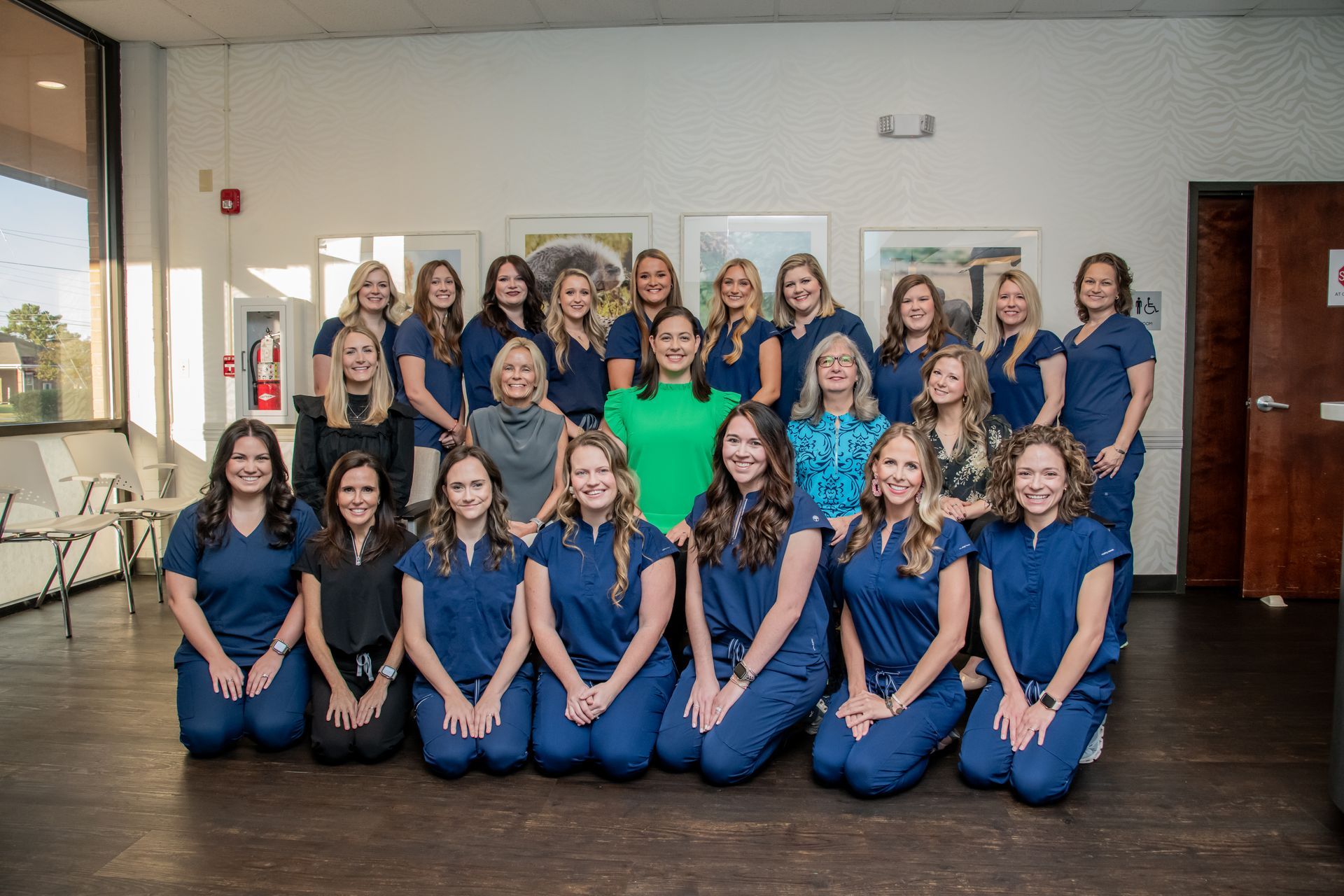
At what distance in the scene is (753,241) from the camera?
508cm

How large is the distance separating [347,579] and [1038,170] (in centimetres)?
415

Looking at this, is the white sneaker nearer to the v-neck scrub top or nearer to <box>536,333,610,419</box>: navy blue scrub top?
the v-neck scrub top

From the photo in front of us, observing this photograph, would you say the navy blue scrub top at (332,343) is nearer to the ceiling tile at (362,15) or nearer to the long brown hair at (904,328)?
the ceiling tile at (362,15)

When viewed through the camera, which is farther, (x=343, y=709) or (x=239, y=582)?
(x=239, y=582)

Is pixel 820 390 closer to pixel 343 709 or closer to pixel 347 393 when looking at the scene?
pixel 347 393

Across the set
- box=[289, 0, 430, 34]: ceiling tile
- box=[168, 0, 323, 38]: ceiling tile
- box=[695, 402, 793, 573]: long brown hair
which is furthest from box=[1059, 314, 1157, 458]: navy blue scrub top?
box=[168, 0, 323, 38]: ceiling tile

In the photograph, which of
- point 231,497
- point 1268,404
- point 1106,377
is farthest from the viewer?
point 1268,404

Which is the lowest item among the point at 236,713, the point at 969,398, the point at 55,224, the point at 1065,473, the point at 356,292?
the point at 236,713

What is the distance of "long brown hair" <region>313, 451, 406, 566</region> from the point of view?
2955mm

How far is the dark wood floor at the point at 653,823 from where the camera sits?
2105 mm

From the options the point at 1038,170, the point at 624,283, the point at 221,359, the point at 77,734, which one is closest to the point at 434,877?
the point at 77,734

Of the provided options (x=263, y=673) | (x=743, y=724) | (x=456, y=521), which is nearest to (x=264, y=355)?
(x=263, y=673)

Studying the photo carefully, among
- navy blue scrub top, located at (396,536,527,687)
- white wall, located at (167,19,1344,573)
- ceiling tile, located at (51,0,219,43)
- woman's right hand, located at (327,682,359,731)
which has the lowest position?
woman's right hand, located at (327,682,359,731)

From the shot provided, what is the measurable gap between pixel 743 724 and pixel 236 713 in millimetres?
1610
